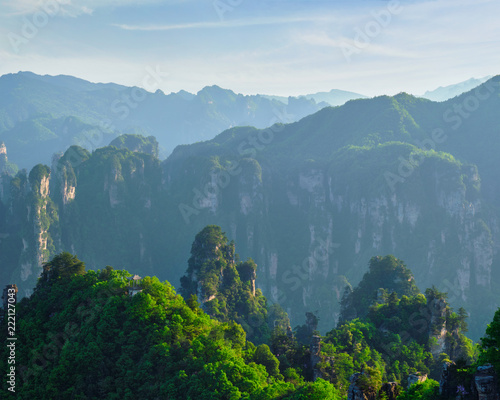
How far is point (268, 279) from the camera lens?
387 feet

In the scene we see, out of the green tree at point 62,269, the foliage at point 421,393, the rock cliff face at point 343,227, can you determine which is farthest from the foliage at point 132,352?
the rock cliff face at point 343,227

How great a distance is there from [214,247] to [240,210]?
61150 mm

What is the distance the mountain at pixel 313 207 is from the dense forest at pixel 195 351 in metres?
43.8

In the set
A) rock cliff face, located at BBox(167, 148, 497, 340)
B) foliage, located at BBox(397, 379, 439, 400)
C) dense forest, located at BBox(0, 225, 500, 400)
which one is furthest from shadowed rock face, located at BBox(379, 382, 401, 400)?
rock cliff face, located at BBox(167, 148, 497, 340)

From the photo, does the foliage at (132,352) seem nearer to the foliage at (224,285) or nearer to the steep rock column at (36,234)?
the foliage at (224,285)

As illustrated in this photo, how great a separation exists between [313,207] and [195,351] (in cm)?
9593

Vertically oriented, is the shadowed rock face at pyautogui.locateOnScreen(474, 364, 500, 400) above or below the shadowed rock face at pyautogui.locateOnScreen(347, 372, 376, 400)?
above

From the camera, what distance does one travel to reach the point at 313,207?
126 meters

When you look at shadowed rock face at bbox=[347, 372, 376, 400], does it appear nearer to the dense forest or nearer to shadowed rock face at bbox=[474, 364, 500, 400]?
the dense forest

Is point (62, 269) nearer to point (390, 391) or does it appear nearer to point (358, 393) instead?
point (358, 393)

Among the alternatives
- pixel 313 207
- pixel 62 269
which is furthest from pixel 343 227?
pixel 62 269

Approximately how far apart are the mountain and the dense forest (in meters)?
43.8

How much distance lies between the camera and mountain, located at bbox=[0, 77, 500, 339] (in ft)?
338

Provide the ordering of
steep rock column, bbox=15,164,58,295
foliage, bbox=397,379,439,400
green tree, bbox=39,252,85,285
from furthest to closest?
steep rock column, bbox=15,164,58,295
green tree, bbox=39,252,85,285
foliage, bbox=397,379,439,400
